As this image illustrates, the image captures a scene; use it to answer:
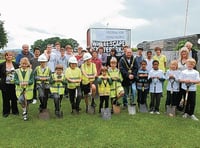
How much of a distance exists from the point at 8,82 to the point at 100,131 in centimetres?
314

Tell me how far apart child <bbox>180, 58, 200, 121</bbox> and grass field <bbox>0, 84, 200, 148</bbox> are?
417 mm

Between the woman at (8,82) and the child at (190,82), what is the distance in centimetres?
476

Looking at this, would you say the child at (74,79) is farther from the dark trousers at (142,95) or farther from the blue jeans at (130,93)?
the dark trousers at (142,95)

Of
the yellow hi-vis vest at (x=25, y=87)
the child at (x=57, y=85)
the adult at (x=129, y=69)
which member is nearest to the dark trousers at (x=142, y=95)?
the adult at (x=129, y=69)

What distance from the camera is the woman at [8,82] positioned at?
25.8 feet

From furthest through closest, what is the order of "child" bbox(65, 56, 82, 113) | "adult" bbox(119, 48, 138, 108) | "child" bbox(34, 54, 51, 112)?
"adult" bbox(119, 48, 138, 108) → "child" bbox(65, 56, 82, 113) → "child" bbox(34, 54, 51, 112)

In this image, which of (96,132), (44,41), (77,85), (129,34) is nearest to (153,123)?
(96,132)

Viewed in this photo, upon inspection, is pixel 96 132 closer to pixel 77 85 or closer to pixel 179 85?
pixel 77 85

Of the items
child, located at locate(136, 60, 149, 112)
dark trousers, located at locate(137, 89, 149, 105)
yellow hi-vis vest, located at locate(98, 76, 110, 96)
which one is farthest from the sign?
yellow hi-vis vest, located at locate(98, 76, 110, 96)

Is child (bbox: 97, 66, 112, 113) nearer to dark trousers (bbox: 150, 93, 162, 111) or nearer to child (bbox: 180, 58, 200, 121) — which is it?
dark trousers (bbox: 150, 93, 162, 111)

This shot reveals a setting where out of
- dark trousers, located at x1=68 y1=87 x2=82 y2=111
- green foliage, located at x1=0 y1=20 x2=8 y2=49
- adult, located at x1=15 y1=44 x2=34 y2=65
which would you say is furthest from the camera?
green foliage, located at x1=0 y1=20 x2=8 y2=49

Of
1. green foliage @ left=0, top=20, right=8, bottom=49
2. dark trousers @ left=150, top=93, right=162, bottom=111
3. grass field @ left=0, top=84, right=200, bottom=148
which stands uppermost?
green foliage @ left=0, top=20, right=8, bottom=49

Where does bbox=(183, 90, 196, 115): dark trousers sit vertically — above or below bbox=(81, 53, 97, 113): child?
below

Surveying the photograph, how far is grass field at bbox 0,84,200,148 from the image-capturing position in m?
5.76
